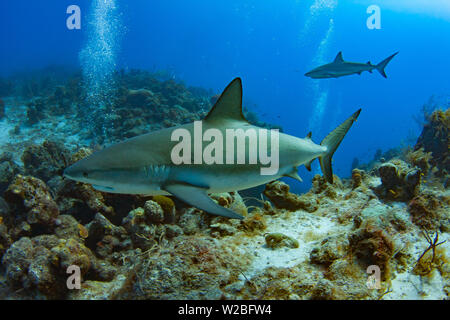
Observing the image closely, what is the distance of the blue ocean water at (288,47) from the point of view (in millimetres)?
127438

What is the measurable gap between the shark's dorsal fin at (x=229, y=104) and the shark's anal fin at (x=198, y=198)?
0.97 meters

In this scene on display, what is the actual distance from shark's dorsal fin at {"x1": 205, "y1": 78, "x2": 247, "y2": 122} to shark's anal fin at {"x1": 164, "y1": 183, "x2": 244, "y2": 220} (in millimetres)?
966

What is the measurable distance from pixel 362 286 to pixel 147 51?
173 metres

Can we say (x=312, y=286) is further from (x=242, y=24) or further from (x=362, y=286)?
(x=242, y=24)

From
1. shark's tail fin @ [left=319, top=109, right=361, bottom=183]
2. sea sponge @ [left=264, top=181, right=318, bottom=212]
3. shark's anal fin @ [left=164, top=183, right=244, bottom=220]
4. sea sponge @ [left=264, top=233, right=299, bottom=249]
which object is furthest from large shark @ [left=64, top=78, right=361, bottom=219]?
sea sponge @ [left=264, top=181, right=318, bottom=212]

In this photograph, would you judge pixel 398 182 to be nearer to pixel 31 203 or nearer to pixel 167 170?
pixel 167 170

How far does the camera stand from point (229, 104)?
9.86 ft

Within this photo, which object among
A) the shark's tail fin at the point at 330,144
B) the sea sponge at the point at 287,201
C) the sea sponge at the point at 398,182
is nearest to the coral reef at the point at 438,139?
the sea sponge at the point at 398,182

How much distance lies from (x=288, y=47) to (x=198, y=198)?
183 metres

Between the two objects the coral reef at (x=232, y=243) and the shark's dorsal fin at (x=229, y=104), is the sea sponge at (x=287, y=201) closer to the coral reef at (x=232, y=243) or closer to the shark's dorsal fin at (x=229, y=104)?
the coral reef at (x=232, y=243)

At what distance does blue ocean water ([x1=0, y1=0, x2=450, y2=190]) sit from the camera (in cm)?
12744

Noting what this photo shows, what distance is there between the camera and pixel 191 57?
154500 mm

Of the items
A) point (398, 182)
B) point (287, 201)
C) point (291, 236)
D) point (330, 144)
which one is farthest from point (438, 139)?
point (291, 236)
